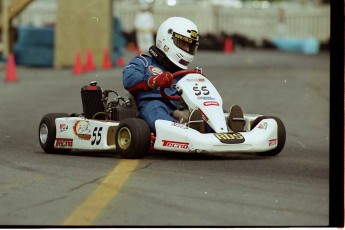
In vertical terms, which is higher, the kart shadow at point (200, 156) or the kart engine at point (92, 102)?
the kart engine at point (92, 102)

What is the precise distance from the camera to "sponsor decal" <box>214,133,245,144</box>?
361 inches

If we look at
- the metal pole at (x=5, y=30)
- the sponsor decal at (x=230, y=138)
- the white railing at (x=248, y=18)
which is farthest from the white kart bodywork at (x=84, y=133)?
the white railing at (x=248, y=18)

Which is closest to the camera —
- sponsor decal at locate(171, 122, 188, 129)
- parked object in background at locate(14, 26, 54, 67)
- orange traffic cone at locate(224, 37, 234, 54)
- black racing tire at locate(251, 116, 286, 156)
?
sponsor decal at locate(171, 122, 188, 129)

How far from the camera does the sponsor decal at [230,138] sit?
9.17 meters

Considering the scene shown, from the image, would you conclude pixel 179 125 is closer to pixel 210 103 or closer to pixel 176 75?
pixel 210 103

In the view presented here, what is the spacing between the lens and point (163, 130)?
9305mm

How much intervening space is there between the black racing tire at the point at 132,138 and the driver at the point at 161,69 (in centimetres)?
30

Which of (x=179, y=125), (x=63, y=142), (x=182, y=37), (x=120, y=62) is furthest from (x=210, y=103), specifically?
(x=120, y=62)

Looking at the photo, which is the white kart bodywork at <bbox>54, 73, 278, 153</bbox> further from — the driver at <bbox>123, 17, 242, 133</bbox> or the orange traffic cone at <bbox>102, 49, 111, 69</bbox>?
the orange traffic cone at <bbox>102, 49, 111, 69</bbox>

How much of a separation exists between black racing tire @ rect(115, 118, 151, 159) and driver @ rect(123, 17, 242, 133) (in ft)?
0.98

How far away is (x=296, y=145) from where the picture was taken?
1179 centimetres

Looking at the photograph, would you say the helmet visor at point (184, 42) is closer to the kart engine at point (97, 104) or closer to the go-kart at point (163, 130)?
the go-kart at point (163, 130)

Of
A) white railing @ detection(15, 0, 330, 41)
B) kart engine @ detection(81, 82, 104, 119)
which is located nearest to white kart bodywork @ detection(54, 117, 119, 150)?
kart engine @ detection(81, 82, 104, 119)

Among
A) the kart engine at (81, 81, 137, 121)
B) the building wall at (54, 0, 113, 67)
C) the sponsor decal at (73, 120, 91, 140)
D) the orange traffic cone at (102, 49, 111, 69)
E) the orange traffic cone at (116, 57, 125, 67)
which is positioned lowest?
the orange traffic cone at (116, 57, 125, 67)
